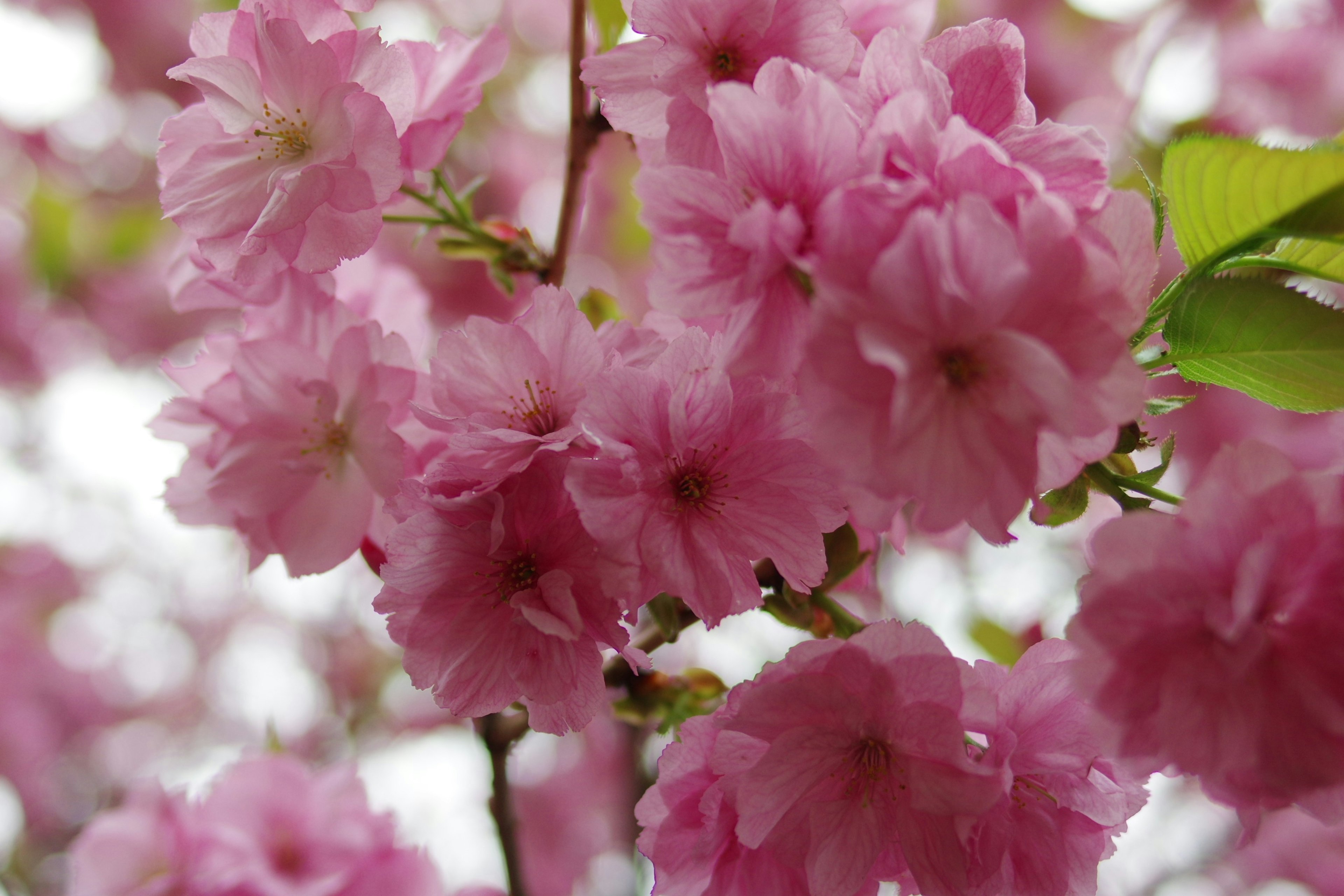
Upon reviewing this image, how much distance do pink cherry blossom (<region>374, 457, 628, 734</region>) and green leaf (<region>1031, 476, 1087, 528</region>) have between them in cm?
35

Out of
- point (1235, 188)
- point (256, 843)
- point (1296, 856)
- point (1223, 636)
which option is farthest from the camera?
point (1296, 856)

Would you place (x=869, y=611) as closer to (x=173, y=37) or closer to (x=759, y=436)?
(x=759, y=436)

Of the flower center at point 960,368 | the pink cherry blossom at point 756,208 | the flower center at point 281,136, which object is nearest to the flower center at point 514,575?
the pink cherry blossom at point 756,208

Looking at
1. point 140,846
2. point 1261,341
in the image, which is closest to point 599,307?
point 1261,341

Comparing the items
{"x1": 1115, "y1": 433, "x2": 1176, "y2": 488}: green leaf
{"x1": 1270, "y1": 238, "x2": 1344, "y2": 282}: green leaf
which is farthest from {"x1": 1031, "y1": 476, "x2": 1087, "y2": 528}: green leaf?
{"x1": 1270, "y1": 238, "x2": 1344, "y2": 282}: green leaf

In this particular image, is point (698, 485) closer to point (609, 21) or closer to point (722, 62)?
point (722, 62)

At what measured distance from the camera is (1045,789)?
0.76 meters

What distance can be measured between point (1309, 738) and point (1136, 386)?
24 cm

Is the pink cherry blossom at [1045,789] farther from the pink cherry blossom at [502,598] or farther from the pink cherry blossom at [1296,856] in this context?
the pink cherry blossom at [1296,856]

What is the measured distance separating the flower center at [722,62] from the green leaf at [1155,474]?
1.48 ft

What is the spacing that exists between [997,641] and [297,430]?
1.06 meters

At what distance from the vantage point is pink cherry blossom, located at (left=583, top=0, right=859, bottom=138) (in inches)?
29.2

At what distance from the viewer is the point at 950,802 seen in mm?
680

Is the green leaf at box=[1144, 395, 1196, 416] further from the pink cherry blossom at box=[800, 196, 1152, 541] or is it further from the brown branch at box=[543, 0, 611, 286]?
the brown branch at box=[543, 0, 611, 286]
